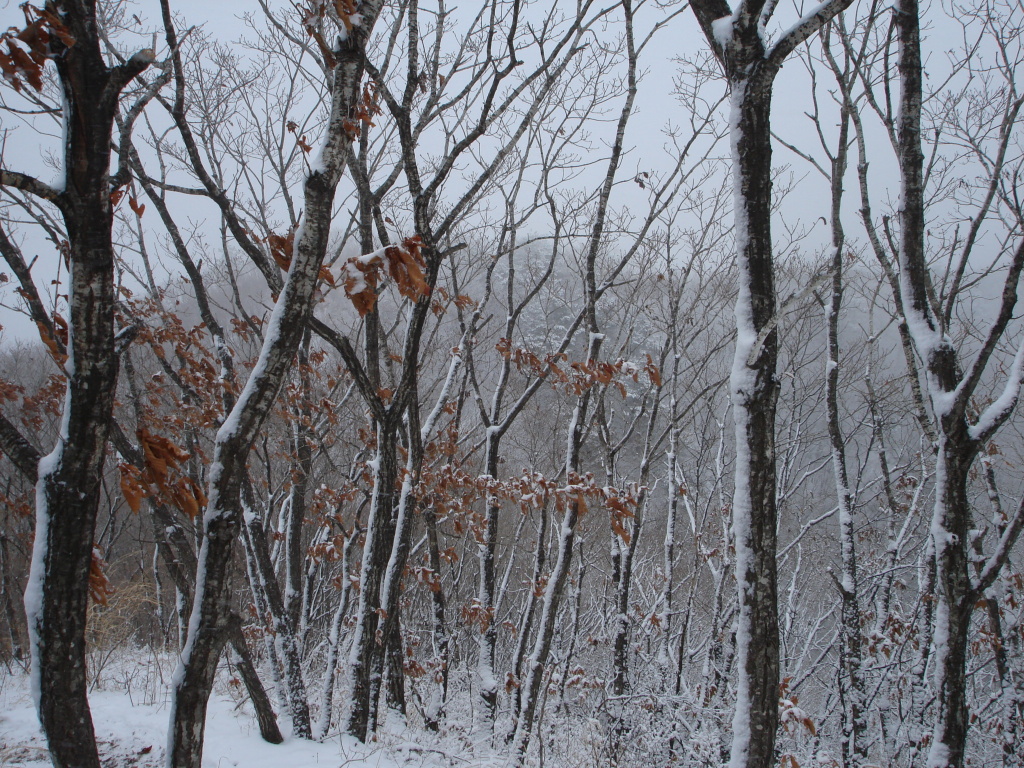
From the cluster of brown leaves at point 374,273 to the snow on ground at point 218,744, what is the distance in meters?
4.01

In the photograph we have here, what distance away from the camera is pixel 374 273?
2.04 meters

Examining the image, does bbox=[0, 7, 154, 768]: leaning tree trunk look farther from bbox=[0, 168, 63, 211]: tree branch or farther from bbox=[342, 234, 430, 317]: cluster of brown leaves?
bbox=[342, 234, 430, 317]: cluster of brown leaves

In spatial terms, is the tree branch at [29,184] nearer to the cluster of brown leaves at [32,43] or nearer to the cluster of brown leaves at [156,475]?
the cluster of brown leaves at [32,43]

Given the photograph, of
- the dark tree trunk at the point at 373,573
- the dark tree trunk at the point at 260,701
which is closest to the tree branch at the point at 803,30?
the dark tree trunk at the point at 373,573

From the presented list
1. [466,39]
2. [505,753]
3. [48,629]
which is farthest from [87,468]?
[505,753]

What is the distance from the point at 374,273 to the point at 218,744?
5.03m

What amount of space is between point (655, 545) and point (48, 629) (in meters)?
16.0

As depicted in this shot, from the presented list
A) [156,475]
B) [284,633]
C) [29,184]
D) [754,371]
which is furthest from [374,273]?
[284,633]

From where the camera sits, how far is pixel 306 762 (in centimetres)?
442

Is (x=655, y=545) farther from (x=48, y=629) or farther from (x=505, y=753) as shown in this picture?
(x=48, y=629)

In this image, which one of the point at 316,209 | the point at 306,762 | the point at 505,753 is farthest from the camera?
the point at 505,753

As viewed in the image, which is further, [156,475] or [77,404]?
[77,404]

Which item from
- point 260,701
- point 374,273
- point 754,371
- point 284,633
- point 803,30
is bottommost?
point 260,701

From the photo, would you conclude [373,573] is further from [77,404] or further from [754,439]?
[754,439]
